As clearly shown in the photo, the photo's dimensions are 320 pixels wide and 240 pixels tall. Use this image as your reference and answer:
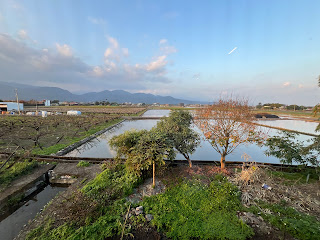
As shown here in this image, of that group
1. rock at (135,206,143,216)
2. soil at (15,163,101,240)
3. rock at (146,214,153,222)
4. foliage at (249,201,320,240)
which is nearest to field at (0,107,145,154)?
soil at (15,163,101,240)

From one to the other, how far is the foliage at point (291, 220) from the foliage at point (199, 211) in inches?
37.3

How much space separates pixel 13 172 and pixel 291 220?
A: 13.1m

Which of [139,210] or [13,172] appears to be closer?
[139,210]

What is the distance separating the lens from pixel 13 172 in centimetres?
773

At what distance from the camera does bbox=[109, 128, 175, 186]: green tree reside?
613 cm

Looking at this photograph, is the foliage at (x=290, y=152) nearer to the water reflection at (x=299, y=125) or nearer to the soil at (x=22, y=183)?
the soil at (x=22, y=183)

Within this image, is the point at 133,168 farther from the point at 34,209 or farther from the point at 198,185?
the point at 34,209

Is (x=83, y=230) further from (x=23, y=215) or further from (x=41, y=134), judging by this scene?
(x=41, y=134)

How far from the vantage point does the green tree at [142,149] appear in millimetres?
6129

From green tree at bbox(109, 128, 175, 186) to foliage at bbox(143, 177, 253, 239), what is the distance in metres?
1.42

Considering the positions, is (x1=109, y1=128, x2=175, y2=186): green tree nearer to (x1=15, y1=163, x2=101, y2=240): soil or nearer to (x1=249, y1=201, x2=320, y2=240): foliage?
(x1=15, y1=163, x2=101, y2=240): soil

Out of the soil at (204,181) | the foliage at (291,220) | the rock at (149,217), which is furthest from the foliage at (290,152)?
the rock at (149,217)

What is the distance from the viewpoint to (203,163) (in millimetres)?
9984

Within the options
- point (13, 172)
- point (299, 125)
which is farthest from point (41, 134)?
point (299, 125)
